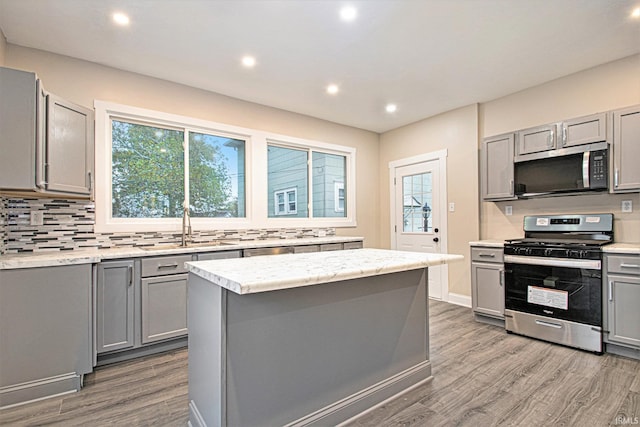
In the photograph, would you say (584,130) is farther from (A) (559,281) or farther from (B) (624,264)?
(A) (559,281)

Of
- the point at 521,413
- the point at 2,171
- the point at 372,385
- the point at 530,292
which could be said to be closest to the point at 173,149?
the point at 2,171

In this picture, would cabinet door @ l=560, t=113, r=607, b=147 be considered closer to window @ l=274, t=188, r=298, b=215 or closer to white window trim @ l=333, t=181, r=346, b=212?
white window trim @ l=333, t=181, r=346, b=212

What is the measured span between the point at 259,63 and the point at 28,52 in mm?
2008

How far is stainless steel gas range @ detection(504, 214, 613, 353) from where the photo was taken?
9.04ft

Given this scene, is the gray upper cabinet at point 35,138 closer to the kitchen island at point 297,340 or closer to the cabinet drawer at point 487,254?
the kitchen island at point 297,340

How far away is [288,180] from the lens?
454cm

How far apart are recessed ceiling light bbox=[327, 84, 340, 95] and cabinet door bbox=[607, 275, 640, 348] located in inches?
126

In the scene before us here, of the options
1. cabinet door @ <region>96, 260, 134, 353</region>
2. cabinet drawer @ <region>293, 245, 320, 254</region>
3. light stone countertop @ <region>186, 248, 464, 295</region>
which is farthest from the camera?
cabinet drawer @ <region>293, 245, 320, 254</region>

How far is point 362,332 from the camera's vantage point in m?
1.95

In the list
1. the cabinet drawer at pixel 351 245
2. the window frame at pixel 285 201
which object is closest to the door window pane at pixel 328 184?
the window frame at pixel 285 201

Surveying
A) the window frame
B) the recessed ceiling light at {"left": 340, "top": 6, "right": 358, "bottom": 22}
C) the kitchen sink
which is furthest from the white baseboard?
the recessed ceiling light at {"left": 340, "top": 6, "right": 358, "bottom": 22}

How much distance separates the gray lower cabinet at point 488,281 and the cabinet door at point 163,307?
3.11 metres

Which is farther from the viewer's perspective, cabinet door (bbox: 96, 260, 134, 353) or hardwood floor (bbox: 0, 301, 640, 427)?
cabinet door (bbox: 96, 260, 134, 353)

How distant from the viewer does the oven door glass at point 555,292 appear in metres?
2.75
